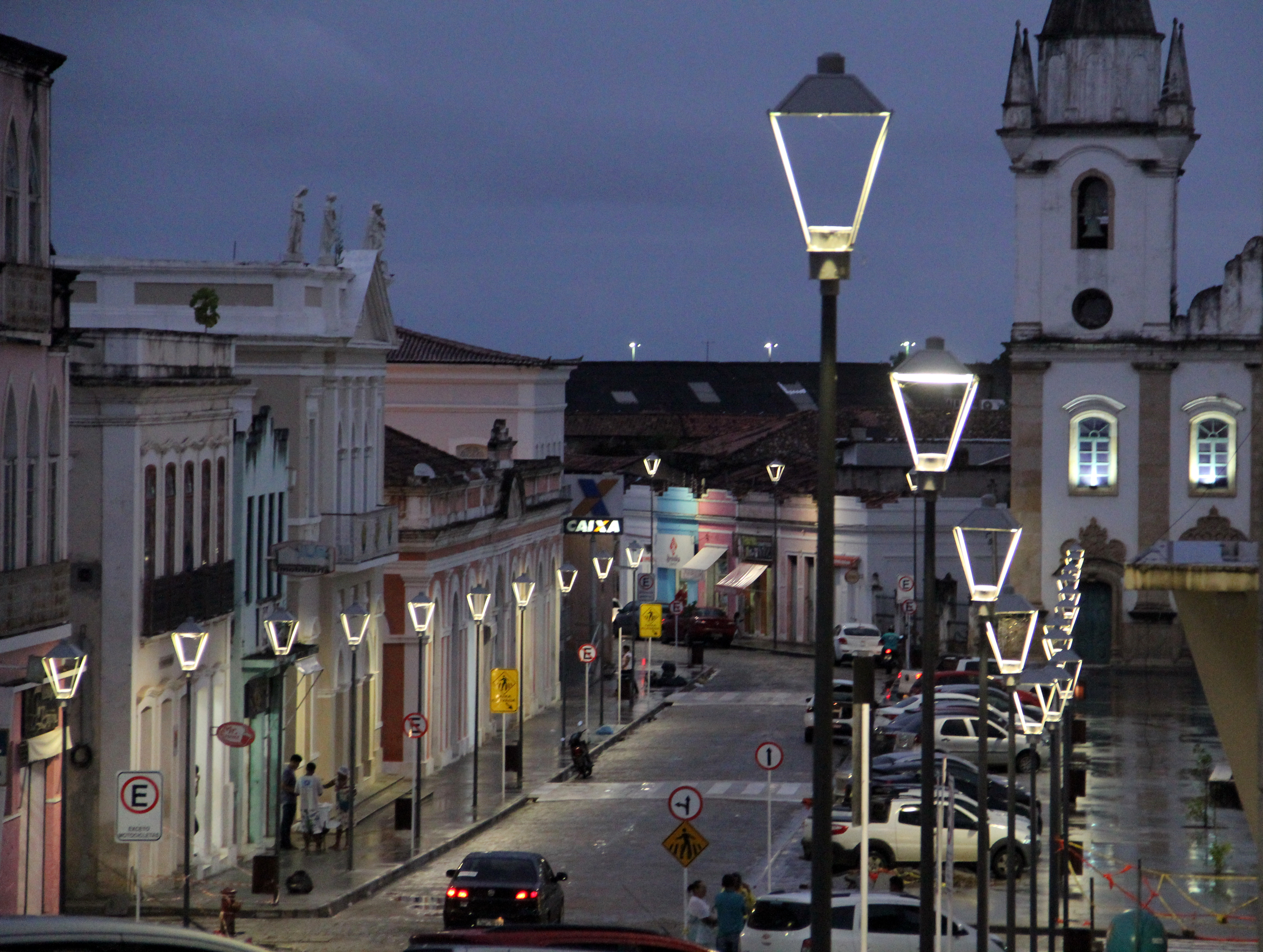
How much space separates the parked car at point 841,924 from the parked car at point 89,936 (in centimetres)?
1860

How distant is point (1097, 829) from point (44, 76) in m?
22.4

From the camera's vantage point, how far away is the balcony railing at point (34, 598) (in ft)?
85.7

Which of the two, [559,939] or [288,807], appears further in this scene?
[288,807]

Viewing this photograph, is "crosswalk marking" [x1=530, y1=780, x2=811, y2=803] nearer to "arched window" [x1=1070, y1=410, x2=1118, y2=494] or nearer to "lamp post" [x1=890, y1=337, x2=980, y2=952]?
"arched window" [x1=1070, y1=410, x2=1118, y2=494]

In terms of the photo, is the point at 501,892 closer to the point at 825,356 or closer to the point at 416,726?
the point at 416,726

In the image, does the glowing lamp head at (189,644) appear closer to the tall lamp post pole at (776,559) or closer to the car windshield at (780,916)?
the car windshield at (780,916)

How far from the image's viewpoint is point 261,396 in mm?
41719

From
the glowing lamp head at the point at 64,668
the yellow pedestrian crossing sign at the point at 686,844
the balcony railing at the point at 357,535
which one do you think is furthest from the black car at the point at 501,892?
the balcony railing at the point at 357,535

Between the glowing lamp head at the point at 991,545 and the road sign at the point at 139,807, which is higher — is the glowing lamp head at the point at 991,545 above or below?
above

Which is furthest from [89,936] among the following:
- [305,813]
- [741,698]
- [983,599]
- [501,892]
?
[741,698]

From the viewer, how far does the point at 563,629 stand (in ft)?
199

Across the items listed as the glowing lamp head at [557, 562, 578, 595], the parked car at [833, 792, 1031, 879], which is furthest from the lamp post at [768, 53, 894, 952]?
the glowing lamp head at [557, 562, 578, 595]

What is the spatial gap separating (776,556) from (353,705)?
4538cm

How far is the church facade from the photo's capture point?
67.7 m
